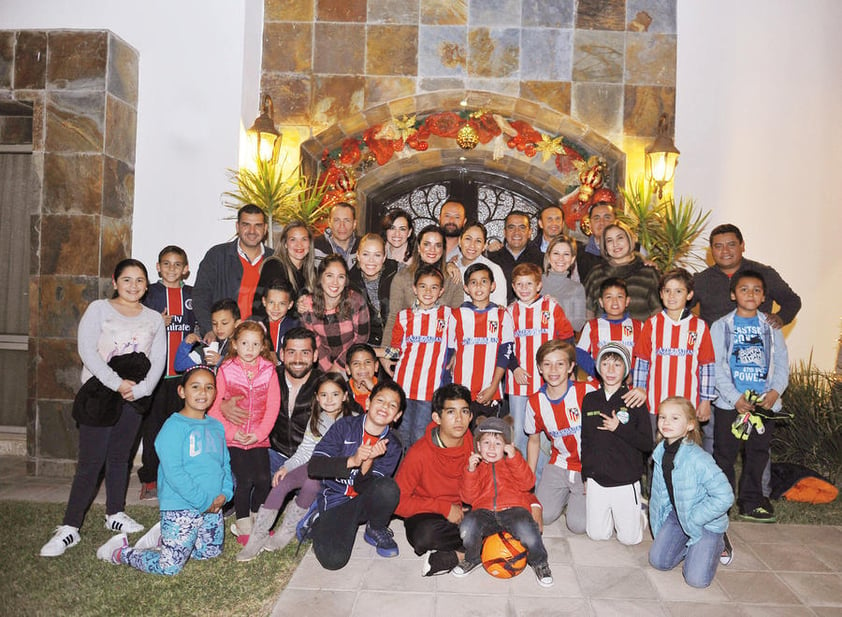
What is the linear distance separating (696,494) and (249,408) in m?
2.21

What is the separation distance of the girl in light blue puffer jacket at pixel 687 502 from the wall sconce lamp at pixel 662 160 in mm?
2882

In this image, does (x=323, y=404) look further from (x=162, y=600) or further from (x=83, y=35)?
Answer: (x=83, y=35)

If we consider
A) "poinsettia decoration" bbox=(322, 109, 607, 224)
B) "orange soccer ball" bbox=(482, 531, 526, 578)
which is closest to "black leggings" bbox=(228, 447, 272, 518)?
"orange soccer ball" bbox=(482, 531, 526, 578)

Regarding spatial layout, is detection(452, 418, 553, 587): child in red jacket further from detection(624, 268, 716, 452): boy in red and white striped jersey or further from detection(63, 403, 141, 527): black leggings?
detection(63, 403, 141, 527): black leggings

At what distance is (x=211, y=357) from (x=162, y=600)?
143cm

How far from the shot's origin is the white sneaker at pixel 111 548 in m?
3.15

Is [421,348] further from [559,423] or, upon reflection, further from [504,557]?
[504,557]

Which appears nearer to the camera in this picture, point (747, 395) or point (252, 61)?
point (747, 395)

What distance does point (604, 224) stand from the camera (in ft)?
15.9

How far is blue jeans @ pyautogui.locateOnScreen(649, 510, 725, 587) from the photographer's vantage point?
2.95 metres

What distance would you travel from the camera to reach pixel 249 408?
3.56m

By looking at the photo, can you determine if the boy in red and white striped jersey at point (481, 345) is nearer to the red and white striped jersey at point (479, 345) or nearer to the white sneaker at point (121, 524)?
the red and white striped jersey at point (479, 345)

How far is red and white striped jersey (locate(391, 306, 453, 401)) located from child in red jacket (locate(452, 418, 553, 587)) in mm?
585

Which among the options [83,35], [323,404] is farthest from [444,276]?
[83,35]
